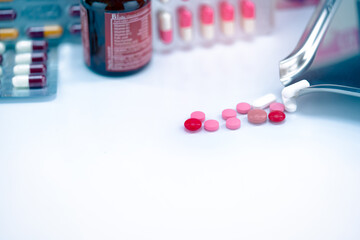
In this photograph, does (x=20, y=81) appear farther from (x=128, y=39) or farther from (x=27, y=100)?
(x=128, y=39)

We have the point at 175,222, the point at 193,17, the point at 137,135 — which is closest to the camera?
the point at 175,222

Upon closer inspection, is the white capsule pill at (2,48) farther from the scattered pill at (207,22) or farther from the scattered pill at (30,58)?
the scattered pill at (207,22)

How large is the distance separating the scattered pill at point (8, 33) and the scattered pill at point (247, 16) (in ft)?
1.15

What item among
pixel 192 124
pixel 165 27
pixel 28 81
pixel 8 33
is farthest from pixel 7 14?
pixel 192 124

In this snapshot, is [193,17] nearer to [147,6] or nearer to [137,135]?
[147,6]

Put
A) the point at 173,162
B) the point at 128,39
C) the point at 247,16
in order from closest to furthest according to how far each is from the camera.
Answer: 1. the point at 173,162
2. the point at 128,39
3. the point at 247,16

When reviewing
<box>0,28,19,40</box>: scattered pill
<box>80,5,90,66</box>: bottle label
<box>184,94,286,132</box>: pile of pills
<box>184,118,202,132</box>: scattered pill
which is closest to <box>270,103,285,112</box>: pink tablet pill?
<box>184,94,286,132</box>: pile of pills

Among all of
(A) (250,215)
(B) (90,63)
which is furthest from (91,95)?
(A) (250,215)

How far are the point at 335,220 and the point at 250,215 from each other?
9cm

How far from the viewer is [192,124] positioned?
646mm

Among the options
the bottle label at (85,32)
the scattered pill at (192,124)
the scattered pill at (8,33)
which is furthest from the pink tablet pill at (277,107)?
the scattered pill at (8,33)

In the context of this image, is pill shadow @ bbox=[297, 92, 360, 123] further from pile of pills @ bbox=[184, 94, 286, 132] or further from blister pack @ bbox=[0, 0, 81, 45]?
blister pack @ bbox=[0, 0, 81, 45]

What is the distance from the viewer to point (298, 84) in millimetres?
668

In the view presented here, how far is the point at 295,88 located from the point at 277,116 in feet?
0.15
